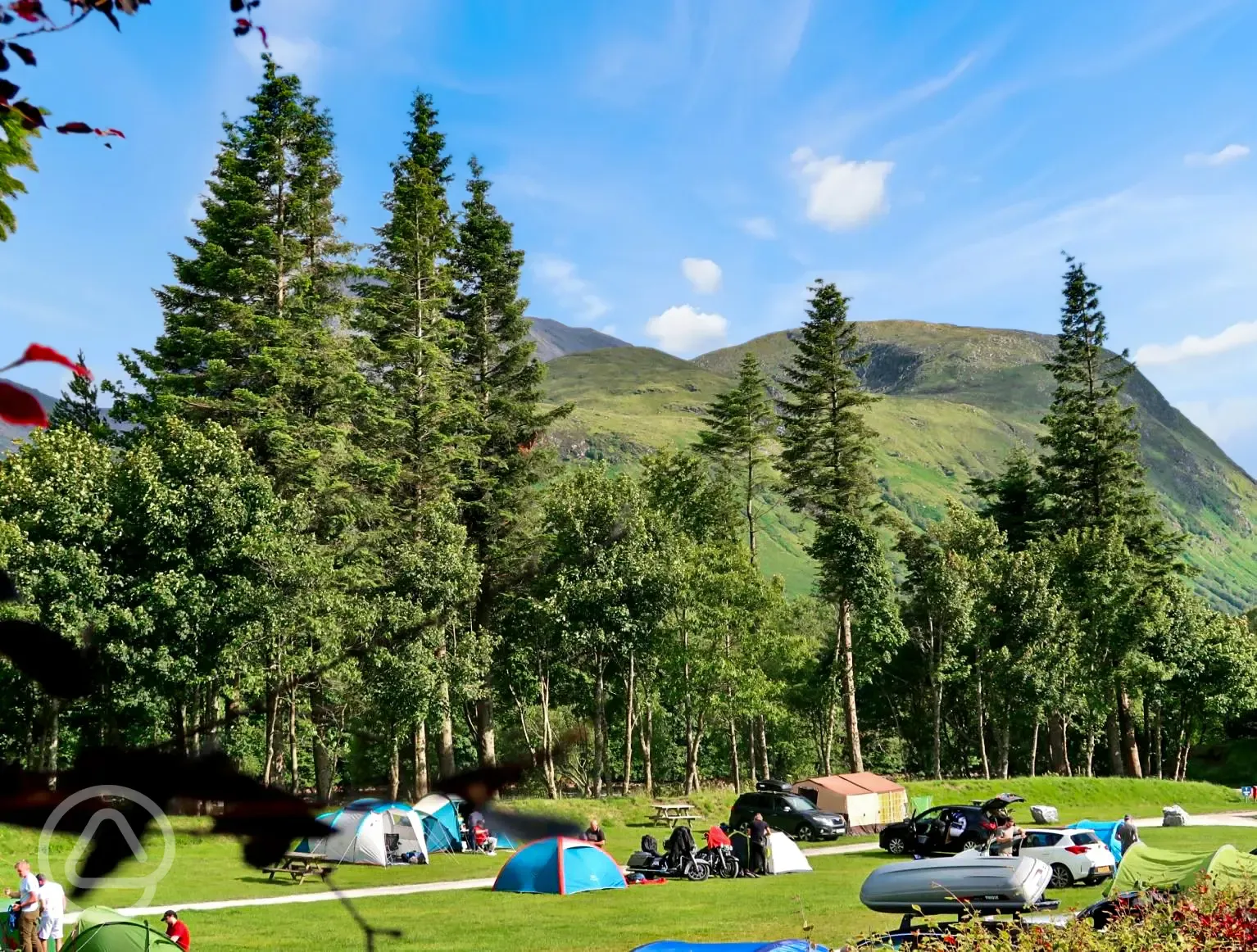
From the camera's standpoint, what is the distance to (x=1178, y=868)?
13109 millimetres

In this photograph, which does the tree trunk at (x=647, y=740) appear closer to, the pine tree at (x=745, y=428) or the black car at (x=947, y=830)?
the pine tree at (x=745, y=428)

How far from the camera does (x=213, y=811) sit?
24.6 inches

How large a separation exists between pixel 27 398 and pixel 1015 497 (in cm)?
5167

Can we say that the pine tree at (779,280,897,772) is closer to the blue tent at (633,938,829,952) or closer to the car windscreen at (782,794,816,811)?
the car windscreen at (782,794,816,811)

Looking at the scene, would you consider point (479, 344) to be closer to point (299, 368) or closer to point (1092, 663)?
point (299, 368)

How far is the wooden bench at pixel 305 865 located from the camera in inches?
27.2

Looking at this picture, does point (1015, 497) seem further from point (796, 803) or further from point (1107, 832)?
point (1107, 832)

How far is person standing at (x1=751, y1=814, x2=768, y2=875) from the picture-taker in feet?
70.1

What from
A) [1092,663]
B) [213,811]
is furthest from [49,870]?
[1092,663]

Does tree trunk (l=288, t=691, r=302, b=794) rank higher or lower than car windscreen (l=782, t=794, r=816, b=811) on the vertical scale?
higher

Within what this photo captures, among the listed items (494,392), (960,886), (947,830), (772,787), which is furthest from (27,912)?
(494,392)

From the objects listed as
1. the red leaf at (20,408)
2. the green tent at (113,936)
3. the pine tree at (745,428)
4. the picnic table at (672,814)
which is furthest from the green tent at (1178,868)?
the pine tree at (745,428)

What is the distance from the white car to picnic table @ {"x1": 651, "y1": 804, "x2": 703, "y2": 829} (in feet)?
36.1

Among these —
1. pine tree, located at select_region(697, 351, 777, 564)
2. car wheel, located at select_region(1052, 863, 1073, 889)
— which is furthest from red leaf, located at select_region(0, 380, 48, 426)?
pine tree, located at select_region(697, 351, 777, 564)
